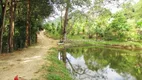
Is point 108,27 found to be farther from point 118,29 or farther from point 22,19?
point 22,19

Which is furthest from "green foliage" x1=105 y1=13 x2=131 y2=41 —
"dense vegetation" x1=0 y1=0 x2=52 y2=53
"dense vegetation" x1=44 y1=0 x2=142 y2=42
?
"dense vegetation" x1=0 y1=0 x2=52 y2=53

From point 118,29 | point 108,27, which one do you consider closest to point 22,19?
point 118,29

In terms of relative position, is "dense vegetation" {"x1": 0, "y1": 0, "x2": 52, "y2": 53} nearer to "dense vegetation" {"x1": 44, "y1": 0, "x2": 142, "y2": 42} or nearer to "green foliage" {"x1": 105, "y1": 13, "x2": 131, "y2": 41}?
"dense vegetation" {"x1": 44, "y1": 0, "x2": 142, "y2": 42}

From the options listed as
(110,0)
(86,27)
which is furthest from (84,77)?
(86,27)

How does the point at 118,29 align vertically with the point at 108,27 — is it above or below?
below

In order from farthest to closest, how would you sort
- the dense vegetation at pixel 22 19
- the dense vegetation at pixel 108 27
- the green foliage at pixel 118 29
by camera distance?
the green foliage at pixel 118 29 < the dense vegetation at pixel 108 27 < the dense vegetation at pixel 22 19

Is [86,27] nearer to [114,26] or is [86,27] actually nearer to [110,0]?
[114,26]

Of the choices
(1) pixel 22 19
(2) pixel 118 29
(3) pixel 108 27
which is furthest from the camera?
(3) pixel 108 27

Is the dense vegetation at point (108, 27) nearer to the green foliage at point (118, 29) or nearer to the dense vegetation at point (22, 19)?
the green foliage at point (118, 29)

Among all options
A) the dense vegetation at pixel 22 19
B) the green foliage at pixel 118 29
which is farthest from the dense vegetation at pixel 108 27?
the dense vegetation at pixel 22 19

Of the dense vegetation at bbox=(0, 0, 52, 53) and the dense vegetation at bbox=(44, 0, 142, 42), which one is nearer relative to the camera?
the dense vegetation at bbox=(0, 0, 52, 53)

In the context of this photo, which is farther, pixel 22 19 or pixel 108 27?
pixel 108 27

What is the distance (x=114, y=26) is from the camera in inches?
1718

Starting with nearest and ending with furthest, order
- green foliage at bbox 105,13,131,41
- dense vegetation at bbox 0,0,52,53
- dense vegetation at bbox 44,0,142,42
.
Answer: dense vegetation at bbox 0,0,52,53 → dense vegetation at bbox 44,0,142,42 → green foliage at bbox 105,13,131,41
